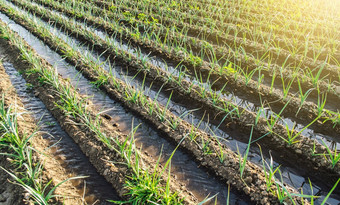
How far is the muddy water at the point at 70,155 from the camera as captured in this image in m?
1.90

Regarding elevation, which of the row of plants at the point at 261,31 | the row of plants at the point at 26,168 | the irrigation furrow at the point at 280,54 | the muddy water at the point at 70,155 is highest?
the row of plants at the point at 261,31

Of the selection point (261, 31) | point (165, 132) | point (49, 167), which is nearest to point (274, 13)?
point (261, 31)

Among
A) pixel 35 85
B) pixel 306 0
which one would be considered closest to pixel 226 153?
pixel 35 85

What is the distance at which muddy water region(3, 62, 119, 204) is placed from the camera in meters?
1.90

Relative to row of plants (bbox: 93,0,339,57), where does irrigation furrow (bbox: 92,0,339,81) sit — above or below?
below

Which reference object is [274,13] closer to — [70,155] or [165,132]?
[165,132]

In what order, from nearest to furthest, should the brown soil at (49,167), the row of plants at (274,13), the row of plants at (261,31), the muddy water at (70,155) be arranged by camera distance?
the brown soil at (49,167)
the muddy water at (70,155)
the row of plants at (261,31)
the row of plants at (274,13)

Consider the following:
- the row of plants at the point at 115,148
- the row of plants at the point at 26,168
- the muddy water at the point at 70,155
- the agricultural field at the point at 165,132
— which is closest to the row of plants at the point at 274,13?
the agricultural field at the point at 165,132

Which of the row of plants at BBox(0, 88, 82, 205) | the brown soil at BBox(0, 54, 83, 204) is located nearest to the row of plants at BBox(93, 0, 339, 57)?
the brown soil at BBox(0, 54, 83, 204)

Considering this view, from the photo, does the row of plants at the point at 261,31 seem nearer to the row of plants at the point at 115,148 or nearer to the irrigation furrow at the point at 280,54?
the irrigation furrow at the point at 280,54

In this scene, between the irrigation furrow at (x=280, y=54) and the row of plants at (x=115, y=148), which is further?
the irrigation furrow at (x=280, y=54)

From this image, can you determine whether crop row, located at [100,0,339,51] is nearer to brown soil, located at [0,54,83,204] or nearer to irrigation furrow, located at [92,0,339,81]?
irrigation furrow, located at [92,0,339,81]

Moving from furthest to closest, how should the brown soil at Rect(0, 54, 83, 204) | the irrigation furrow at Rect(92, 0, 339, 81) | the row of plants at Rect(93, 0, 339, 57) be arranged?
the row of plants at Rect(93, 0, 339, 57), the irrigation furrow at Rect(92, 0, 339, 81), the brown soil at Rect(0, 54, 83, 204)

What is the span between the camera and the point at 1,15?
5.98 m
